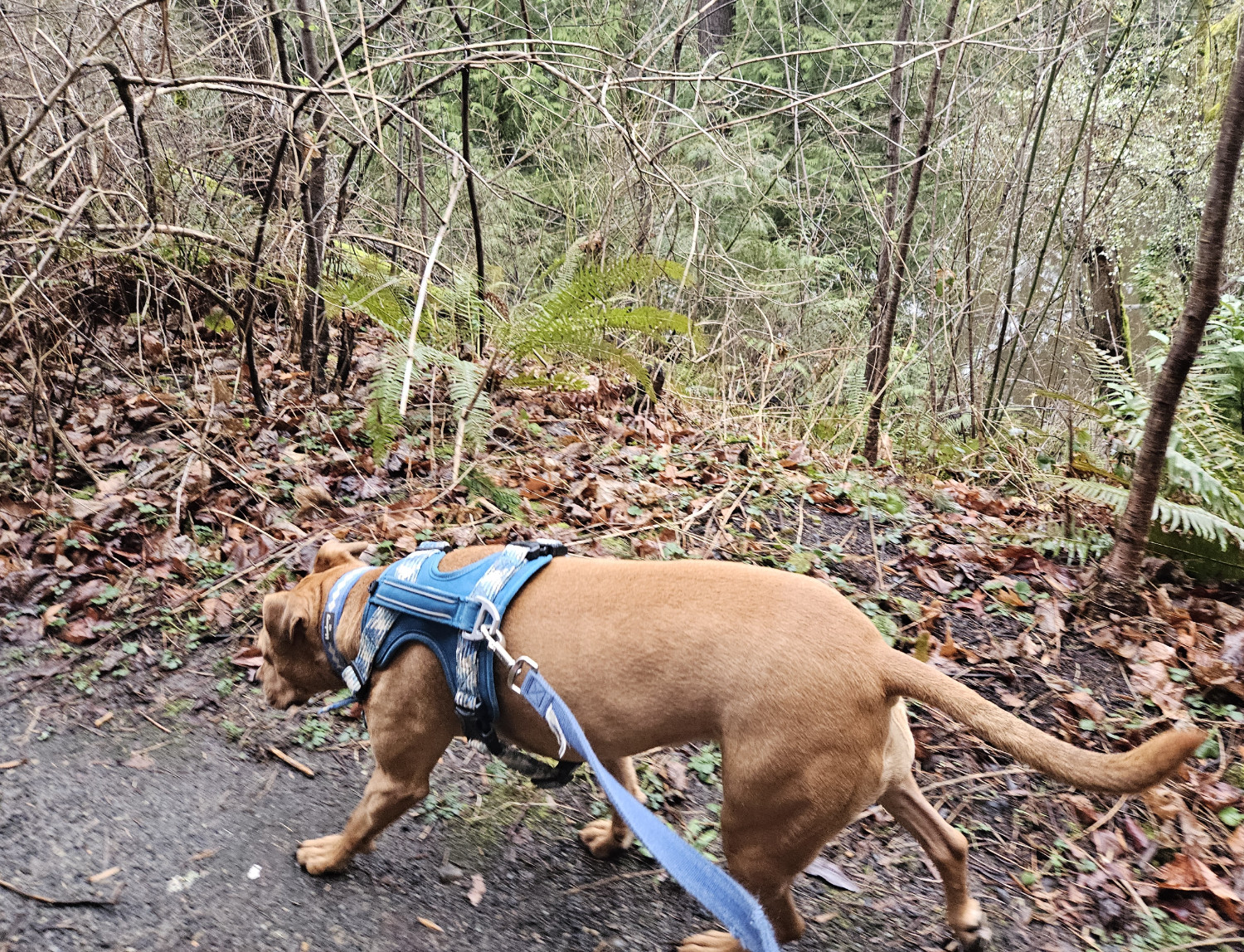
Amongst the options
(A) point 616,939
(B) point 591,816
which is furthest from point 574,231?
(A) point 616,939

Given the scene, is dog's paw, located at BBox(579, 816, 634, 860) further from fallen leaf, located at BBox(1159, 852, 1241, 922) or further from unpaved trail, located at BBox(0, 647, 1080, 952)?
fallen leaf, located at BBox(1159, 852, 1241, 922)

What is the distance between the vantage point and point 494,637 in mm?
2518

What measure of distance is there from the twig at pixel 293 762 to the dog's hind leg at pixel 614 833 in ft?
3.89

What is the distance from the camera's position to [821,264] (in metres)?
9.03

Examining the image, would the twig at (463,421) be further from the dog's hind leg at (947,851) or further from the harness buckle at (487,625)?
the dog's hind leg at (947,851)

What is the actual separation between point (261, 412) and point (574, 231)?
13.4 ft

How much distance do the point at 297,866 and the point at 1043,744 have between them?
8.32ft

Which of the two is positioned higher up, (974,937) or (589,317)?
(589,317)

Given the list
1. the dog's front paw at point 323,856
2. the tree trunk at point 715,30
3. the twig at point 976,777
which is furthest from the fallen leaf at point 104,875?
the tree trunk at point 715,30

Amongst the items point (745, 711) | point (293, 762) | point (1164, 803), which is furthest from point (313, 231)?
point (1164, 803)

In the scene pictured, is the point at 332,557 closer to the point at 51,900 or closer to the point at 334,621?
the point at 334,621

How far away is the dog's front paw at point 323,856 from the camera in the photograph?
2766 millimetres

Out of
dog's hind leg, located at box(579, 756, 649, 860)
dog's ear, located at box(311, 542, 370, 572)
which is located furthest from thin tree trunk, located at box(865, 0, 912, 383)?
dog's ear, located at box(311, 542, 370, 572)

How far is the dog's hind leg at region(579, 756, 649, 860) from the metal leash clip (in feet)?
2.35
